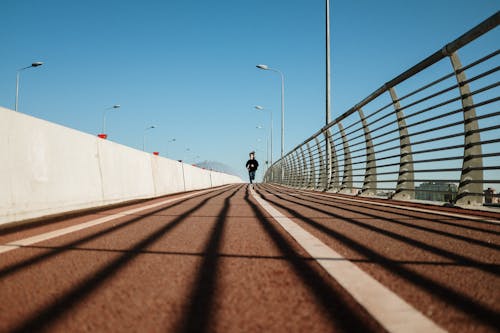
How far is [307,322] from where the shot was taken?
1233mm

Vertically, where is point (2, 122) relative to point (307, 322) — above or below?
above

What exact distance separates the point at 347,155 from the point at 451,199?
4973 mm

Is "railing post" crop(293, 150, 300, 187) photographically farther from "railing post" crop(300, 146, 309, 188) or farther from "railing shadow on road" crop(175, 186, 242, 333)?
"railing shadow on road" crop(175, 186, 242, 333)

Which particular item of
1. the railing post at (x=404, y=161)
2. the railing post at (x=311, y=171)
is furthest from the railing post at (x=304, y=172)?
the railing post at (x=404, y=161)

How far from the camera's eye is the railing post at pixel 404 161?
22.1ft

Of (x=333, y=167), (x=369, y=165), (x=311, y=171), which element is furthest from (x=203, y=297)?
(x=311, y=171)

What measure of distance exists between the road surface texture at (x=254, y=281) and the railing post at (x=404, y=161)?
12.0 feet

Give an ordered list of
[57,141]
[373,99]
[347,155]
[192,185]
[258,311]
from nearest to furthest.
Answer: [258,311] → [57,141] → [373,99] → [347,155] → [192,185]

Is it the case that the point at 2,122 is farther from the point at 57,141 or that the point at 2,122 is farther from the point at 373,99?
the point at 373,99

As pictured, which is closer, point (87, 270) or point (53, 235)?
point (87, 270)

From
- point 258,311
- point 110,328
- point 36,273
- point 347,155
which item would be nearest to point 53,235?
point 36,273

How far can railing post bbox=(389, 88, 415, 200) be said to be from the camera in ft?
22.1

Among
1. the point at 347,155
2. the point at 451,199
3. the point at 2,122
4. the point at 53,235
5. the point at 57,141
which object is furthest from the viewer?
the point at 347,155

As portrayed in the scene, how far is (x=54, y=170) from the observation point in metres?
4.82
